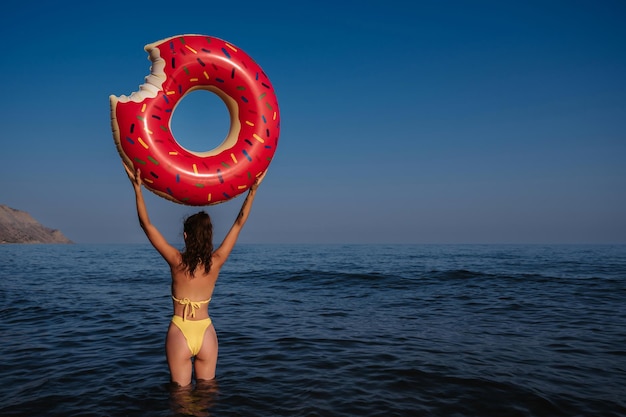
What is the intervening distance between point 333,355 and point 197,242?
9.02 ft

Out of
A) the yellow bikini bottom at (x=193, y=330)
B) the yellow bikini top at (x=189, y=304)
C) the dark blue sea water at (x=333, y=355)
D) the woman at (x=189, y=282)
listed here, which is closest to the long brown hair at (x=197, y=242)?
the woman at (x=189, y=282)

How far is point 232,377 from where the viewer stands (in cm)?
439

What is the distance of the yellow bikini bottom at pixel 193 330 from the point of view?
3.34 metres

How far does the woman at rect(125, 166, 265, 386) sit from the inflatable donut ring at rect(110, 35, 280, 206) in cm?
25

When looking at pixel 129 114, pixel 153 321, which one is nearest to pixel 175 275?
pixel 129 114

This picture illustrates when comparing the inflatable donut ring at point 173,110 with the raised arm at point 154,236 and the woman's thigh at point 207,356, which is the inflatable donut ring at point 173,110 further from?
the woman's thigh at point 207,356

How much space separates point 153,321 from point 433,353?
4.84 m

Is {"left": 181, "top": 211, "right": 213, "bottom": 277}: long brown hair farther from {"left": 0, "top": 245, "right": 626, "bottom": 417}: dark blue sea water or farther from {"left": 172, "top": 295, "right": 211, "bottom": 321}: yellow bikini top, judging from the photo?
{"left": 0, "top": 245, "right": 626, "bottom": 417}: dark blue sea water

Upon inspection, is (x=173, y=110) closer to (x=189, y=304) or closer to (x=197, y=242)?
(x=197, y=242)

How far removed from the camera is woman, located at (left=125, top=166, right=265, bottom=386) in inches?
131

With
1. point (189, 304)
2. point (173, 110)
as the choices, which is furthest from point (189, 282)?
point (173, 110)

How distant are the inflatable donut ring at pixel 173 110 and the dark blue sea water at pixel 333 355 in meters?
1.80

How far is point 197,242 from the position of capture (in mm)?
3322

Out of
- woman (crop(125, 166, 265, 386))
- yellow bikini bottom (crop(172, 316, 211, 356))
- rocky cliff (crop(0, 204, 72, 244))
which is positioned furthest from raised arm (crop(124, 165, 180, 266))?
rocky cliff (crop(0, 204, 72, 244))
